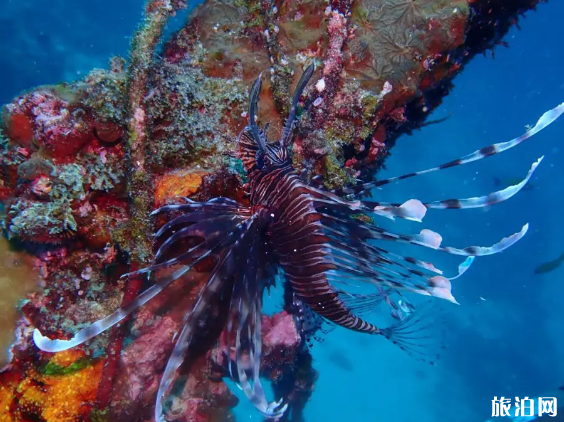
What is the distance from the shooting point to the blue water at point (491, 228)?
27.0 metres

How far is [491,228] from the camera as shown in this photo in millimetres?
29828

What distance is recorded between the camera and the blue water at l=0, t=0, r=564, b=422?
88.5ft

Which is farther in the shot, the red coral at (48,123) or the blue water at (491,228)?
the blue water at (491,228)

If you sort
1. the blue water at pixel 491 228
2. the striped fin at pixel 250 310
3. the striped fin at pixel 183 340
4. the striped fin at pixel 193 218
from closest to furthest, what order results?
the striped fin at pixel 183 340 < the striped fin at pixel 193 218 < the striped fin at pixel 250 310 < the blue water at pixel 491 228

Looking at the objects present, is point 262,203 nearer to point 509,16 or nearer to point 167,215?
point 167,215

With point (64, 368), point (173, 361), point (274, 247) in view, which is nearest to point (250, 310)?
point (274, 247)

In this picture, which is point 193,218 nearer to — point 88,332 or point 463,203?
point 88,332

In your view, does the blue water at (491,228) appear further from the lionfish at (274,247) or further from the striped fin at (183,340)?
the striped fin at (183,340)

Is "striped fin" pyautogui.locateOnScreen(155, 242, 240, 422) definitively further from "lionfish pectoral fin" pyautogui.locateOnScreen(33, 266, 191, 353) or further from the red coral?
the red coral

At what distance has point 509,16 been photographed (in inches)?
185

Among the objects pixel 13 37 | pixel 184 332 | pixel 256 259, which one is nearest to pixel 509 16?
pixel 256 259

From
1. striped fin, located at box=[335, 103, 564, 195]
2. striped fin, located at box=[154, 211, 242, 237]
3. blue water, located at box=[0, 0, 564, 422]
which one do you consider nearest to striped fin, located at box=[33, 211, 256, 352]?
striped fin, located at box=[154, 211, 242, 237]

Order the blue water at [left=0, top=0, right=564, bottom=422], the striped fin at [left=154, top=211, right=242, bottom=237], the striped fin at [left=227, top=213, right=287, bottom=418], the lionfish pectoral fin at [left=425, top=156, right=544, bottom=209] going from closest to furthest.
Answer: the lionfish pectoral fin at [left=425, top=156, right=544, bottom=209]
the striped fin at [left=154, top=211, right=242, bottom=237]
the striped fin at [left=227, top=213, right=287, bottom=418]
the blue water at [left=0, top=0, right=564, bottom=422]

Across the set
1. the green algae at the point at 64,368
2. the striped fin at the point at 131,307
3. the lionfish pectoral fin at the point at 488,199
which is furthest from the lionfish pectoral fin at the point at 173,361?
the lionfish pectoral fin at the point at 488,199
